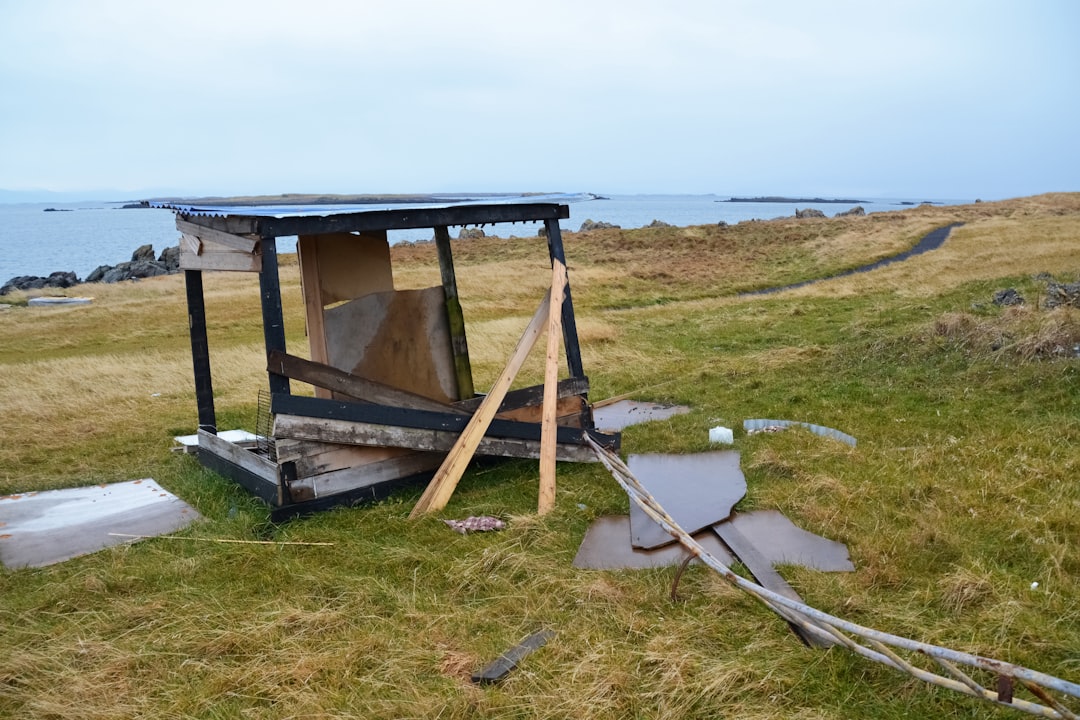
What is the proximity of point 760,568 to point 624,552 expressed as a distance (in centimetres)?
102

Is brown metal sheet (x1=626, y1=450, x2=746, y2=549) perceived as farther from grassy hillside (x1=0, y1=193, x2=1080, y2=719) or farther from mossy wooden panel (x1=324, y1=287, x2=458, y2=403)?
mossy wooden panel (x1=324, y1=287, x2=458, y2=403)

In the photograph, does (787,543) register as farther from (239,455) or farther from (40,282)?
(40,282)

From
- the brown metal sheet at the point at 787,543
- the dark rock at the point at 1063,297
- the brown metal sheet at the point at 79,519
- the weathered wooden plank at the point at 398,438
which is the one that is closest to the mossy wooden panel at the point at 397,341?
the weathered wooden plank at the point at 398,438

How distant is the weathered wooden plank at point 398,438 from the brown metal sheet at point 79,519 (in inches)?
55.5

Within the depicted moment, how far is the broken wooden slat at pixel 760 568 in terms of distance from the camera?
4.45 metres

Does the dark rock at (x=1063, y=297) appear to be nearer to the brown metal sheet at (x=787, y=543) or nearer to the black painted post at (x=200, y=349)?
the brown metal sheet at (x=787, y=543)

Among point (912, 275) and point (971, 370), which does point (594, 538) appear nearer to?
point (971, 370)

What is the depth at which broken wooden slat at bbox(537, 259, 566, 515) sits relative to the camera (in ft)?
22.8

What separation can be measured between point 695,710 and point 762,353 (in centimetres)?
1067

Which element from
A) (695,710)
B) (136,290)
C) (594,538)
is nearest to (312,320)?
(594,538)

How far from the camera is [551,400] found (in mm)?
7461

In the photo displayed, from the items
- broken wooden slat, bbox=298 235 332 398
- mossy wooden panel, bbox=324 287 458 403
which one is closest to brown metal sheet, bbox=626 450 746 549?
mossy wooden panel, bbox=324 287 458 403

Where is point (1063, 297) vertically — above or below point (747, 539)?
above

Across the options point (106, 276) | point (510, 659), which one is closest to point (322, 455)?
point (510, 659)
